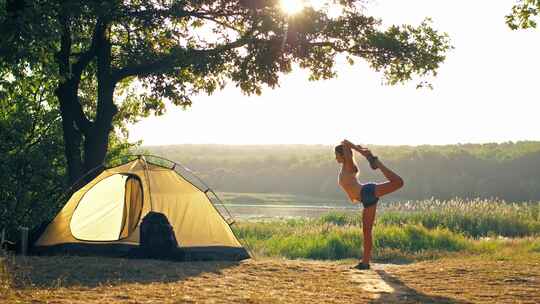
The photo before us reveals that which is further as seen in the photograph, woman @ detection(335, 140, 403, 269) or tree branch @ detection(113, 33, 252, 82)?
tree branch @ detection(113, 33, 252, 82)

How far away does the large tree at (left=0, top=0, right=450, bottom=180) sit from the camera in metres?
16.3

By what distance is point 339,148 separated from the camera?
13250 millimetres

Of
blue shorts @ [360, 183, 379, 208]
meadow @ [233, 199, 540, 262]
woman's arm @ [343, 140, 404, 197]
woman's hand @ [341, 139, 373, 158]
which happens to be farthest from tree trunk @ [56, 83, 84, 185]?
blue shorts @ [360, 183, 379, 208]

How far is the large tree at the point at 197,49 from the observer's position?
16344mm

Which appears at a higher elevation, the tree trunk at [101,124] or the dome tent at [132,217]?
the tree trunk at [101,124]

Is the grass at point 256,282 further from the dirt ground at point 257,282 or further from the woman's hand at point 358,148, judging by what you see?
the woman's hand at point 358,148

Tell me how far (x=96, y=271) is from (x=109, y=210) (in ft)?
9.96

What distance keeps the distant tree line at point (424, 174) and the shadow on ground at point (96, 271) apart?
45464 millimetres

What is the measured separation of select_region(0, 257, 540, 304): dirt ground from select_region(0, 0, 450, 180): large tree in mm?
4963

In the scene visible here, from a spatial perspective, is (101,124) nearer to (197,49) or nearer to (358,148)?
(197,49)

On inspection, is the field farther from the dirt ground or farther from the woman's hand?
the woman's hand

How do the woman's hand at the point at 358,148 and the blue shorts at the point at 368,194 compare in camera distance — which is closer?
the woman's hand at the point at 358,148

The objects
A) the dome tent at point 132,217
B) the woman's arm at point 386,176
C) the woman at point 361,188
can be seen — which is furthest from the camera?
the dome tent at point 132,217

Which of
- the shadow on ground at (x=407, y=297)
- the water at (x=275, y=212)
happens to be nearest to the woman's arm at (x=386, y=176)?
the shadow on ground at (x=407, y=297)
